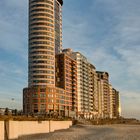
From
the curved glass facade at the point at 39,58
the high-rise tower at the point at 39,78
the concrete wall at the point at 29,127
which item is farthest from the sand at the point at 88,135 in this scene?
the curved glass facade at the point at 39,58

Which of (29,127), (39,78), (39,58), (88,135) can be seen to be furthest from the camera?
(39,58)

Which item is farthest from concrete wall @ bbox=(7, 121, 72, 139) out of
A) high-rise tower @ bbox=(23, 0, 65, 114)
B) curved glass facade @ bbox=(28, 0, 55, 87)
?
curved glass facade @ bbox=(28, 0, 55, 87)

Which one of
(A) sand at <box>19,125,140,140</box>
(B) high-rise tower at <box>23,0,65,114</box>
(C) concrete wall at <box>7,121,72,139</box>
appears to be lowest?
(A) sand at <box>19,125,140,140</box>

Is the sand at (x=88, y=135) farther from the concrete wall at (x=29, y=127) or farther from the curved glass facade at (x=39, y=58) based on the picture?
the curved glass facade at (x=39, y=58)

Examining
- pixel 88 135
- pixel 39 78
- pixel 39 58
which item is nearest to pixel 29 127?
pixel 88 135

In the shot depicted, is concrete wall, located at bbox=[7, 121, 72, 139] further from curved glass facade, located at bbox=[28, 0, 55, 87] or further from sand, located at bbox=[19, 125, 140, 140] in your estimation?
curved glass facade, located at bbox=[28, 0, 55, 87]

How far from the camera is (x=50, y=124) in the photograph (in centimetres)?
7719

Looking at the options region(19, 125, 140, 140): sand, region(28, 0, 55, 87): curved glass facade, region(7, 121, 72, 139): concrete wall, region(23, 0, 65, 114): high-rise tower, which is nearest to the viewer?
region(7, 121, 72, 139): concrete wall

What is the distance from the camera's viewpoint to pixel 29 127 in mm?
59969

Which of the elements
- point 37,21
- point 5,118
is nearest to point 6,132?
point 5,118

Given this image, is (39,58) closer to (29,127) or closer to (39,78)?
(39,78)

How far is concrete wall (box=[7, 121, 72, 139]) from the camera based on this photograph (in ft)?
154

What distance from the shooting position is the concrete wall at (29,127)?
154ft

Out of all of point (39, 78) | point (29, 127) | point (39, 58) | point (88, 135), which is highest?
point (39, 58)
